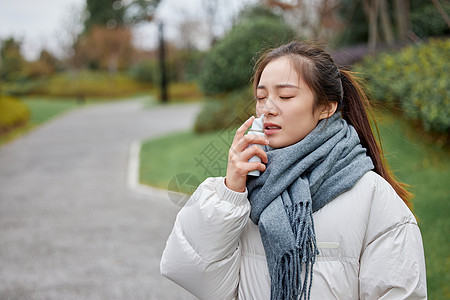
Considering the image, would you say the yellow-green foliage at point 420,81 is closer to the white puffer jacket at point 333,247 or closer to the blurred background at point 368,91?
the blurred background at point 368,91

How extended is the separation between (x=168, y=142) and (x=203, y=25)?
1956 centimetres

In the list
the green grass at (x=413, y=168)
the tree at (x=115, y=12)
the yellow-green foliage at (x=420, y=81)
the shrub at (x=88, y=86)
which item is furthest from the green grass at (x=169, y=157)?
the tree at (x=115, y=12)

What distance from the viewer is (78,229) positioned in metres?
4.97

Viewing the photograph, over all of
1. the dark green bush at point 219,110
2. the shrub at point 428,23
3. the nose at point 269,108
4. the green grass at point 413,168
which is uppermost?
the shrub at point 428,23

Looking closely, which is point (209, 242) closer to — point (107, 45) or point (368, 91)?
point (368, 91)

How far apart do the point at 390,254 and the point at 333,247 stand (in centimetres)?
17

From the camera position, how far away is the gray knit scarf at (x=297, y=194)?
1.27 m

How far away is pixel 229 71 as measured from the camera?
9906mm

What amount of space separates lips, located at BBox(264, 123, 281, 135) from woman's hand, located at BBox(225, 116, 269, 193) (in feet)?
0.29

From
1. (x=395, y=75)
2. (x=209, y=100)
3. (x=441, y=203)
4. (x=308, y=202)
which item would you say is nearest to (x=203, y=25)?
(x=209, y=100)

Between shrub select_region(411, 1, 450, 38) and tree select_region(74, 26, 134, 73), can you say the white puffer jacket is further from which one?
tree select_region(74, 26, 134, 73)

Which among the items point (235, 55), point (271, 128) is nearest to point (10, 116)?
point (235, 55)

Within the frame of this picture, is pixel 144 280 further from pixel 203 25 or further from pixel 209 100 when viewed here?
pixel 203 25

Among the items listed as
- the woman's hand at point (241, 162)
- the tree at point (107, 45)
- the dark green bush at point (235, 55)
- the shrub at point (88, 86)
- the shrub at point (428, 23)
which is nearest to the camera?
the woman's hand at point (241, 162)
